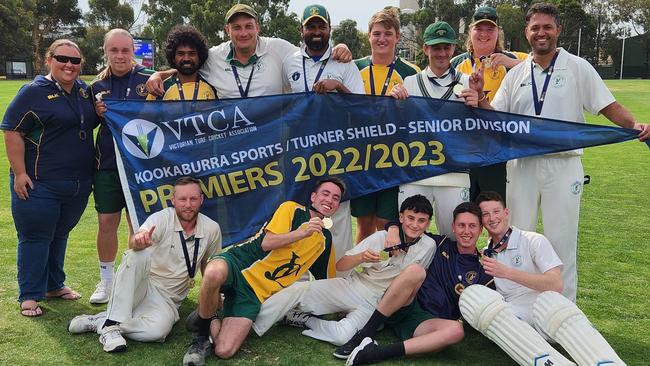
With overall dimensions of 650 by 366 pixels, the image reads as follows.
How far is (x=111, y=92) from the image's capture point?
16.2 ft

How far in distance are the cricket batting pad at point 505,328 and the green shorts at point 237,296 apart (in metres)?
1.44

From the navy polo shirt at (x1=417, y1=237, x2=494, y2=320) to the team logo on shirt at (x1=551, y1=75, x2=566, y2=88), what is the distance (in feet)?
4.71

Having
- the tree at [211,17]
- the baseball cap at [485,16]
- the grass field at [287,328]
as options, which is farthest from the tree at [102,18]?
the baseball cap at [485,16]

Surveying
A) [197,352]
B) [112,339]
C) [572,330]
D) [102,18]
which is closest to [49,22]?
[102,18]

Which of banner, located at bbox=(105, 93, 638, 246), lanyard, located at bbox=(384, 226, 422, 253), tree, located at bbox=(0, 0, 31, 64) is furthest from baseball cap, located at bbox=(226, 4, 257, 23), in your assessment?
tree, located at bbox=(0, 0, 31, 64)

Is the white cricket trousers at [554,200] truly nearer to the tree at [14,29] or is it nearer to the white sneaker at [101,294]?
the white sneaker at [101,294]

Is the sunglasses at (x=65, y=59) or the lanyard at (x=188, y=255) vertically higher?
the sunglasses at (x=65, y=59)

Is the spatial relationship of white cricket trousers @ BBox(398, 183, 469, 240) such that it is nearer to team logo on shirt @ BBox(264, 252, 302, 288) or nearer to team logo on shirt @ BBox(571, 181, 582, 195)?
team logo on shirt @ BBox(571, 181, 582, 195)

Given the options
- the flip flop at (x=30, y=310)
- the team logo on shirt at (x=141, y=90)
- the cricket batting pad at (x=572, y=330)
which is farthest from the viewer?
the team logo on shirt at (x=141, y=90)

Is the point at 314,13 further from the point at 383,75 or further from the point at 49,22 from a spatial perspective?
the point at 49,22

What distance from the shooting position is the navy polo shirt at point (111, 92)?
4859 mm

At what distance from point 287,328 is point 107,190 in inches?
75.9

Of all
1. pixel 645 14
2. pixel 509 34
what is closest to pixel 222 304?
pixel 509 34

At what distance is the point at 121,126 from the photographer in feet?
15.6
